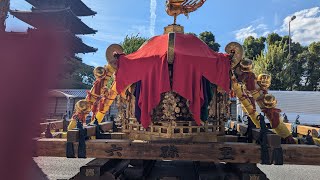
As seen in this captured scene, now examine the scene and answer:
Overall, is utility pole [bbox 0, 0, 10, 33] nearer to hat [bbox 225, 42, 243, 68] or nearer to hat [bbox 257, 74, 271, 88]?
hat [bbox 225, 42, 243, 68]

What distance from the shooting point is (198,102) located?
2771 mm

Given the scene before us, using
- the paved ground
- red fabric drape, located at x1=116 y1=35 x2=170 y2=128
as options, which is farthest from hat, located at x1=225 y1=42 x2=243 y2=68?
the paved ground

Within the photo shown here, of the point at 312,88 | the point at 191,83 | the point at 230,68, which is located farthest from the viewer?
the point at 312,88

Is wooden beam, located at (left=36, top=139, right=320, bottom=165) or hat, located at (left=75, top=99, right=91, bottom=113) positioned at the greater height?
hat, located at (left=75, top=99, right=91, bottom=113)

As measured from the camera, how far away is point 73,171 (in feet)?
20.3

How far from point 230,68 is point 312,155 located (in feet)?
4.24

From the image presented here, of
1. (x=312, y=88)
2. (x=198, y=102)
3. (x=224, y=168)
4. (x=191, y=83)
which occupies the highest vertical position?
(x=312, y=88)

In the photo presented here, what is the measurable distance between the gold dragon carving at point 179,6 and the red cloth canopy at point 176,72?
79cm

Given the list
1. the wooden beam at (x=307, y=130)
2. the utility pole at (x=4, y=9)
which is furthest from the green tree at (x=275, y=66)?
the utility pole at (x=4, y=9)

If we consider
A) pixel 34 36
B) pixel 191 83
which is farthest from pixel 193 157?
pixel 34 36

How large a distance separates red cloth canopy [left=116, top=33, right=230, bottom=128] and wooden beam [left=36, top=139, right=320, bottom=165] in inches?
12.9

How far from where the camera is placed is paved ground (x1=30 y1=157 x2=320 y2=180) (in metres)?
5.75

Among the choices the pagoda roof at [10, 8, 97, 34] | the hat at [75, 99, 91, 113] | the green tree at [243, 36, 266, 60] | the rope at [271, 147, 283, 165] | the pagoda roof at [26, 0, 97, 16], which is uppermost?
the pagoda roof at [26, 0, 97, 16]

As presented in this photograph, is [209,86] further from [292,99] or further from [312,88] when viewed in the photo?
[312,88]
